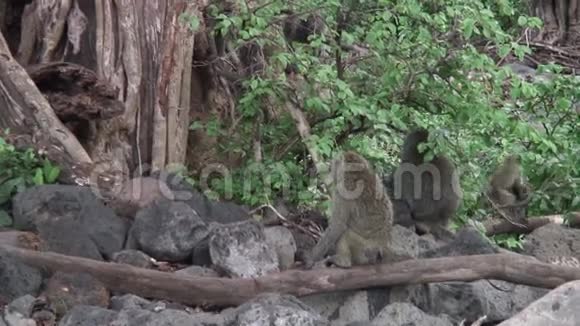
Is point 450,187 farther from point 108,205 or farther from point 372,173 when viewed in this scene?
point 108,205

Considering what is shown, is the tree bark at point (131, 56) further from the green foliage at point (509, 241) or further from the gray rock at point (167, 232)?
the green foliage at point (509, 241)

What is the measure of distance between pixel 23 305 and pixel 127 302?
1.98 ft

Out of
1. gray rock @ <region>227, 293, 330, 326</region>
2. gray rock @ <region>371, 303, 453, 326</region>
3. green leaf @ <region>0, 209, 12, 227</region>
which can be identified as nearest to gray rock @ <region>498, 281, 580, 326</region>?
gray rock @ <region>371, 303, 453, 326</region>

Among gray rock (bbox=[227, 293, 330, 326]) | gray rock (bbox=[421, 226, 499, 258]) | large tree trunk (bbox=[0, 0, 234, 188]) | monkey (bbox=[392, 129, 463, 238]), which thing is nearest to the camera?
gray rock (bbox=[227, 293, 330, 326])

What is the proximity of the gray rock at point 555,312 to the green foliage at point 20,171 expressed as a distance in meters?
3.62

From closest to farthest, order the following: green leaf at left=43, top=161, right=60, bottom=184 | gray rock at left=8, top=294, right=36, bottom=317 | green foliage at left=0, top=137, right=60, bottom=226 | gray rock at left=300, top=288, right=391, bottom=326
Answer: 1. gray rock at left=8, top=294, right=36, bottom=317
2. gray rock at left=300, top=288, right=391, bottom=326
3. green foliage at left=0, top=137, right=60, bottom=226
4. green leaf at left=43, top=161, right=60, bottom=184

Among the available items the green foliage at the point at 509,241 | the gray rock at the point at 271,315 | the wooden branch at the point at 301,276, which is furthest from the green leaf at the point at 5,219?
the green foliage at the point at 509,241

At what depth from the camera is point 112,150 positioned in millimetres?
→ 7891

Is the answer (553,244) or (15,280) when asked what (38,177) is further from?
(553,244)

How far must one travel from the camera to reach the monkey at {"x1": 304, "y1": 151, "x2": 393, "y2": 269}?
19.7 feet

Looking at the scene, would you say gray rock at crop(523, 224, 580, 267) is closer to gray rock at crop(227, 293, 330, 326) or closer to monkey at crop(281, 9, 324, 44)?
monkey at crop(281, 9, 324, 44)

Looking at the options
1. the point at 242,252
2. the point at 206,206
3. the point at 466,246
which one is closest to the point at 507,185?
the point at 466,246

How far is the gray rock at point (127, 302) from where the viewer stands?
5.53m

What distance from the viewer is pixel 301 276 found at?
19.0 feet
